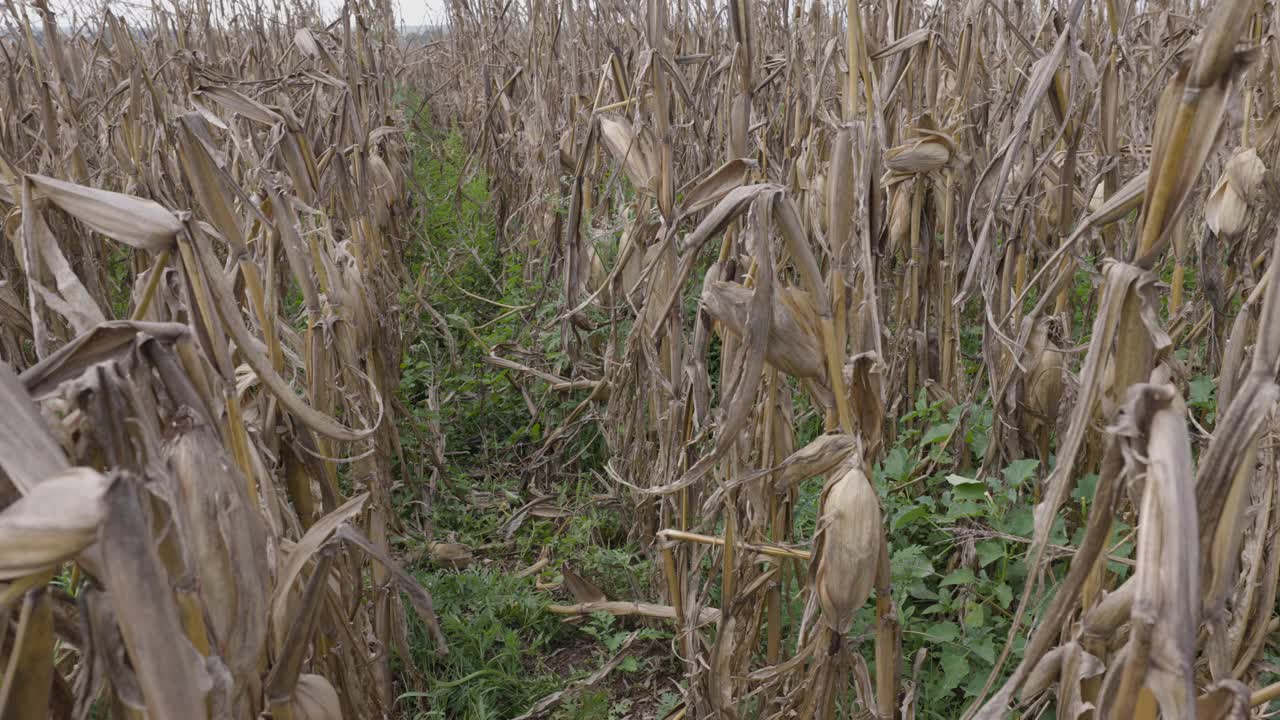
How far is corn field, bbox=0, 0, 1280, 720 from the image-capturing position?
1.81 ft

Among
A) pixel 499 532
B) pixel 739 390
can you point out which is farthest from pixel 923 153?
pixel 499 532

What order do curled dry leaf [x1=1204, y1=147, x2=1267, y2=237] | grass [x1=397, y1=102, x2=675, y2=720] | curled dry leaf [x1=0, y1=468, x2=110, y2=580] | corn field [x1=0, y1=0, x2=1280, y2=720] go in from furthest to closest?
grass [x1=397, y1=102, x2=675, y2=720]
curled dry leaf [x1=1204, y1=147, x2=1267, y2=237]
corn field [x1=0, y1=0, x2=1280, y2=720]
curled dry leaf [x1=0, y1=468, x2=110, y2=580]

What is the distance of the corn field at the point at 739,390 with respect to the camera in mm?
550

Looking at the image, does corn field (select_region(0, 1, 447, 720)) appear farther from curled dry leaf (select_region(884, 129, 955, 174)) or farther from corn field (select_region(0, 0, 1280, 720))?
curled dry leaf (select_region(884, 129, 955, 174))

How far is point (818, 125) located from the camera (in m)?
1.81

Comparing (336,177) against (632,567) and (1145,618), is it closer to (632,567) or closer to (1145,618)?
(632,567)

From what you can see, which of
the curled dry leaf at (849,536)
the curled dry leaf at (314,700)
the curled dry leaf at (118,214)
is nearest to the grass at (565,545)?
the curled dry leaf at (849,536)

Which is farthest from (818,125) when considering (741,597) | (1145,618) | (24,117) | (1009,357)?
(24,117)

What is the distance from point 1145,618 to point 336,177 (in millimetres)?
1820

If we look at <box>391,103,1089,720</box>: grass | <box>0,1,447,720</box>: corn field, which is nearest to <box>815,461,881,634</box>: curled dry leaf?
<box>391,103,1089,720</box>: grass

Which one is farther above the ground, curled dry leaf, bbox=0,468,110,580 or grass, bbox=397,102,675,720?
curled dry leaf, bbox=0,468,110,580

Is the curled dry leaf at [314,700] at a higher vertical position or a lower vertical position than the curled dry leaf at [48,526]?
lower

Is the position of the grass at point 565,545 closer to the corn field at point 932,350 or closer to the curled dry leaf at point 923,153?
the corn field at point 932,350

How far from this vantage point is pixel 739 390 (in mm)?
960
